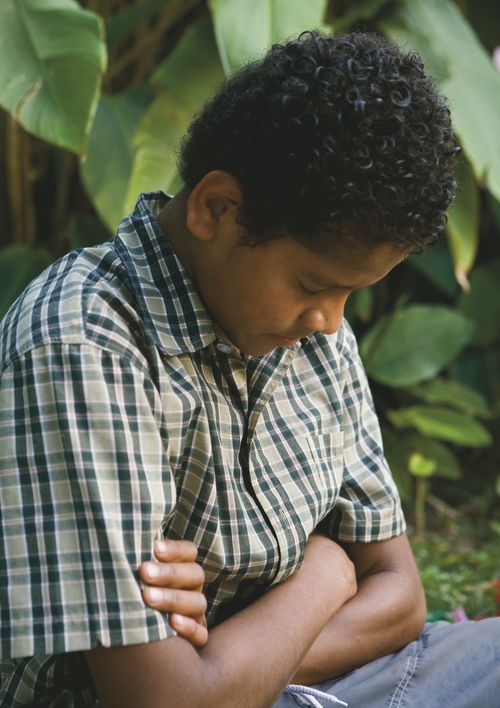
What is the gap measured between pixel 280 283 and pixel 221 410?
0.23 metres

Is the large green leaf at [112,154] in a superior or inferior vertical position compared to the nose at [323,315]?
inferior

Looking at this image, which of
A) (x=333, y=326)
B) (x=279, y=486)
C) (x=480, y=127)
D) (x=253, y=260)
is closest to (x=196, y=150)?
(x=253, y=260)

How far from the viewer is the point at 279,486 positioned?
1.60 metres

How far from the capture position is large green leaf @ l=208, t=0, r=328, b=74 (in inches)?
112

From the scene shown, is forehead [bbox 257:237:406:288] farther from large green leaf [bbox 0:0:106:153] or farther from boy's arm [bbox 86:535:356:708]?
large green leaf [bbox 0:0:106:153]

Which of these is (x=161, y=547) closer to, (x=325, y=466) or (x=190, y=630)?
(x=190, y=630)

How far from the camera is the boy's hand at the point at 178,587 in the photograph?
132 cm

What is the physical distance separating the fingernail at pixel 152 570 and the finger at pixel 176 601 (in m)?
0.02

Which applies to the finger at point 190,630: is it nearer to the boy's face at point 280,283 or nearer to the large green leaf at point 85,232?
the boy's face at point 280,283

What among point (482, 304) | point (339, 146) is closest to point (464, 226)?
point (482, 304)

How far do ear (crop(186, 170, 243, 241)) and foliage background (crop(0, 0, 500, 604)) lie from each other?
1194 millimetres

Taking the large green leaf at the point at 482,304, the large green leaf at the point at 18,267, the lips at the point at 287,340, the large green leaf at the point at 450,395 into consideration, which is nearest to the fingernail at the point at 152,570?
the lips at the point at 287,340

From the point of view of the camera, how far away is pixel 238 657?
4.59ft

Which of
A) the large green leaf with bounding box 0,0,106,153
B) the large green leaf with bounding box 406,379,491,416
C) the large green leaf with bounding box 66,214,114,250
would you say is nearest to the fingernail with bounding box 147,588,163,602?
the large green leaf with bounding box 0,0,106,153
